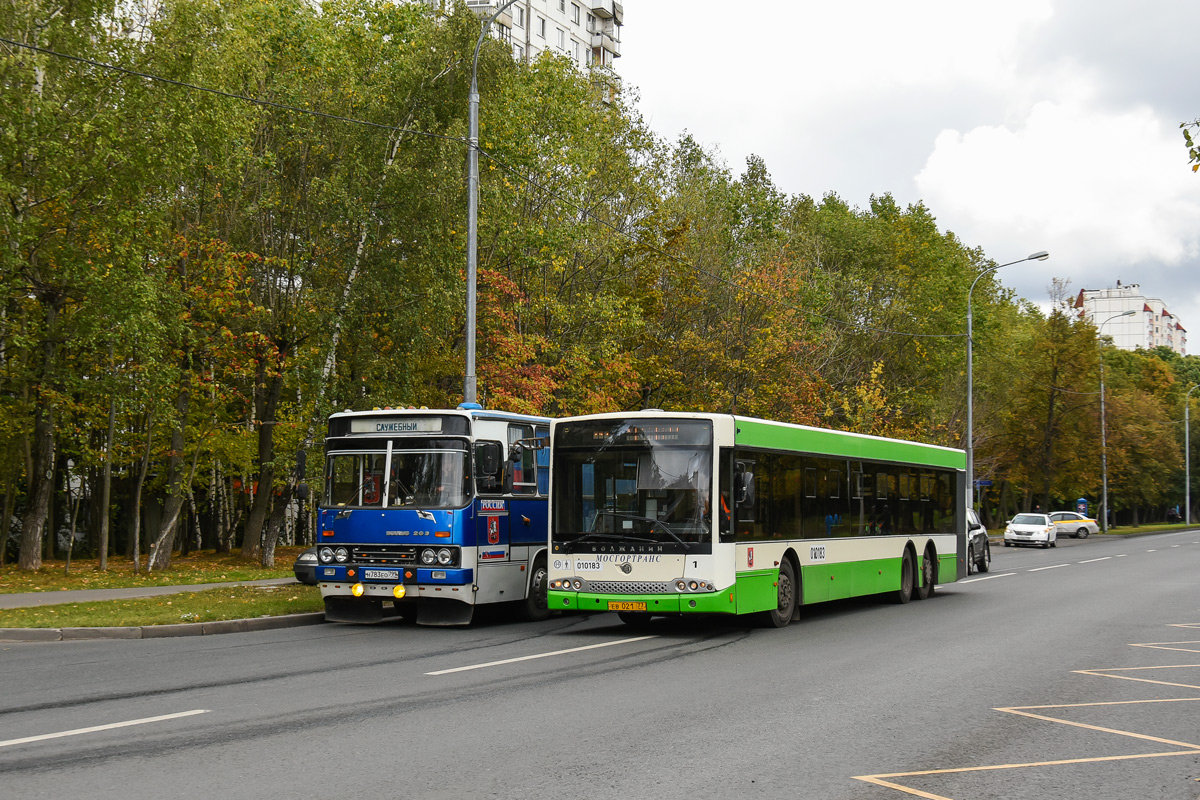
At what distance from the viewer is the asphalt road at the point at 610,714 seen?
6961 millimetres

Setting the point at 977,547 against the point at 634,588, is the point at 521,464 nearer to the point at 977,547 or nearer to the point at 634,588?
the point at 634,588

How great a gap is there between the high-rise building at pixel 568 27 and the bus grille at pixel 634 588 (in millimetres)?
58659

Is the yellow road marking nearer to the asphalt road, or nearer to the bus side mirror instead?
the asphalt road

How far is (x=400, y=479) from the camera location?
53.5ft

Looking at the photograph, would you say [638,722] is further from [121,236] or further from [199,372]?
[199,372]

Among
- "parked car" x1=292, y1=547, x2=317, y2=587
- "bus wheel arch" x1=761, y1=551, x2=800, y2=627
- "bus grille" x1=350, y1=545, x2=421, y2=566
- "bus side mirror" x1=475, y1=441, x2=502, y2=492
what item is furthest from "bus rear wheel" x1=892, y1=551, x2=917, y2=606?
"parked car" x1=292, y1=547, x2=317, y2=587

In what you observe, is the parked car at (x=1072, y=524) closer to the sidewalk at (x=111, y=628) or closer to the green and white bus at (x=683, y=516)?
the green and white bus at (x=683, y=516)

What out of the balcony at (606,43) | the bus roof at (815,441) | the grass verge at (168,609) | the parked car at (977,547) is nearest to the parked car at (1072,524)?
the parked car at (977,547)

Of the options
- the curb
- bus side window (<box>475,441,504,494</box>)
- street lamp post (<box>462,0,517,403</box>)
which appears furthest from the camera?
street lamp post (<box>462,0,517,403</box>)

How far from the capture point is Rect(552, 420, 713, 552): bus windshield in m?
15.0

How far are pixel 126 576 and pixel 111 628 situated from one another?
1238 cm

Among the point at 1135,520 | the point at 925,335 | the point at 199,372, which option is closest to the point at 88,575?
the point at 199,372

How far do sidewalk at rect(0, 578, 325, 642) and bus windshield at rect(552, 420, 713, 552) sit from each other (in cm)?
433

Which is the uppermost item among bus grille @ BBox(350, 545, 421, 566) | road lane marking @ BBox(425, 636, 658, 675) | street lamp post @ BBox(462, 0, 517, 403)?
street lamp post @ BBox(462, 0, 517, 403)
